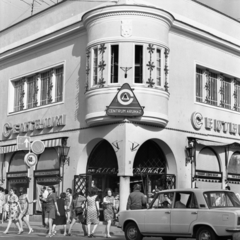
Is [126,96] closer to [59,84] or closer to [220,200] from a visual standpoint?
[59,84]

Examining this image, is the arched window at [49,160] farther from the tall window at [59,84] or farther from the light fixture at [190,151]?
the light fixture at [190,151]

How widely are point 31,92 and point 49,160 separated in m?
4.02

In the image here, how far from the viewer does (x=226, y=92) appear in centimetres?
2755

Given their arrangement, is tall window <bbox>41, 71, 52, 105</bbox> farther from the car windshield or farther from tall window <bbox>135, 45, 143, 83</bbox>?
the car windshield

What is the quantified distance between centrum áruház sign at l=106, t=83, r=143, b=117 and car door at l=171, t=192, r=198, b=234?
7.77 metres

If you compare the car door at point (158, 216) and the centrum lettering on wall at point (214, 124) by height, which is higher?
the centrum lettering on wall at point (214, 124)

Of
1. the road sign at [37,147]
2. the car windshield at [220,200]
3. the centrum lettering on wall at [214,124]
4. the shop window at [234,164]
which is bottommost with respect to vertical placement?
the car windshield at [220,200]

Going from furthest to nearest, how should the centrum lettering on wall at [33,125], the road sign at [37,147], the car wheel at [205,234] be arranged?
the centrum lettering on wall at [33,125] → the road sign at [37,147] → the car wheel at [205,234]

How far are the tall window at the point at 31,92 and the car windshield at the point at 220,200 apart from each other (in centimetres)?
1511

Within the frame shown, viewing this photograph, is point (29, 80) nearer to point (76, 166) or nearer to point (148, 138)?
point (76, 166)

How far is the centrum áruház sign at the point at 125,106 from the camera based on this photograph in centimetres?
2230

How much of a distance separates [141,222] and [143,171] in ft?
27.8

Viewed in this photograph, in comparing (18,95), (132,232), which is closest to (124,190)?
(132,232)

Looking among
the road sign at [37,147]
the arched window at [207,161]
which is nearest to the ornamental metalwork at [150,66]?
the arched window at [207,161]
